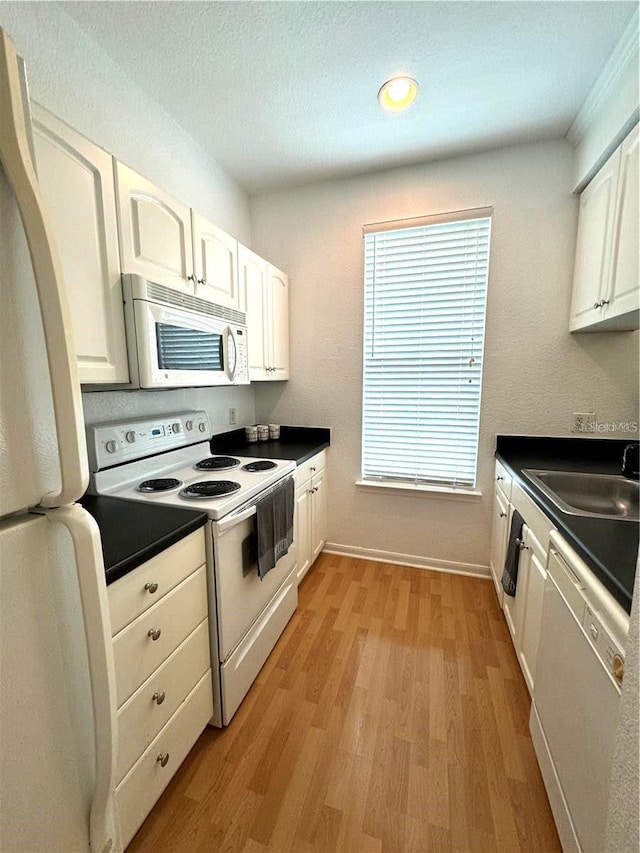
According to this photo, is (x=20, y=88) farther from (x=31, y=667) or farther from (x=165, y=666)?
(x=165, y=666)

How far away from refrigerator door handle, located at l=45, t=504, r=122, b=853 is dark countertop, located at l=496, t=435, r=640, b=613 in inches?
41.4

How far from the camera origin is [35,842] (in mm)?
553

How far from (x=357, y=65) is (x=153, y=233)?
3.90 feet

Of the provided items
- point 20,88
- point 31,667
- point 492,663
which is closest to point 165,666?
point 31,667

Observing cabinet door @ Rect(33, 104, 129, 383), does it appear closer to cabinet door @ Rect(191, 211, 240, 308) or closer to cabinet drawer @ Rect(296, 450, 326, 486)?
cabinet door @ Rect(191, 211, 240, 308)

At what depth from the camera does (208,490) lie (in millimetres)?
1466

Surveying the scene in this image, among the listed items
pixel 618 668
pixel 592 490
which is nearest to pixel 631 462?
pixel 592 490

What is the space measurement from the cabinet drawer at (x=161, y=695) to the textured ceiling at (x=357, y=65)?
7.75 feet

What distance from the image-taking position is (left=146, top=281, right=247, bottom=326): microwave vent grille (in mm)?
1399

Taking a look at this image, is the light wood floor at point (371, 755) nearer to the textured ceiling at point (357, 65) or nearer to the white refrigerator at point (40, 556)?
the white refrigerator at point (40, 556)

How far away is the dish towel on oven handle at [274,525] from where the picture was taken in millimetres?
1557

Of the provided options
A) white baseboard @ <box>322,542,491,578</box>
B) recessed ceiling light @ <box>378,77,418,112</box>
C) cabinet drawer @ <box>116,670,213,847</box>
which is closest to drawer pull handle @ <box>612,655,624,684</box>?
cabinet drawer @ <box>116,670,213,847</box>

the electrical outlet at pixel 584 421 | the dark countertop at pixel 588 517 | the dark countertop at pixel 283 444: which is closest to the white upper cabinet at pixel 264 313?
the dark countertop at pixel 283 444

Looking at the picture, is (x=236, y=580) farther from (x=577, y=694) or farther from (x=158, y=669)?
(x=577, y=694)
